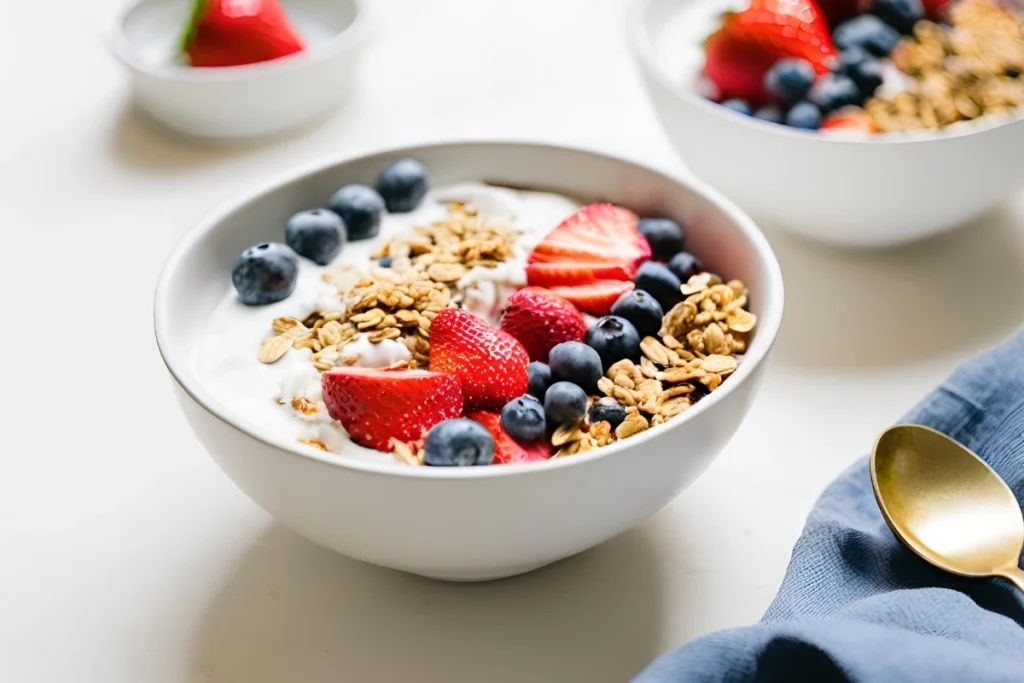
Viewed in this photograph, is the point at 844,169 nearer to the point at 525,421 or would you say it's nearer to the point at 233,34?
the point at 525,421

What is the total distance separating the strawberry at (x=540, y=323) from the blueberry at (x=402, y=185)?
0.19 meters

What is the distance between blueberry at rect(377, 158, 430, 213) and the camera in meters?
0.94

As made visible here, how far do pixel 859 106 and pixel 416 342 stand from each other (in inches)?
22.2

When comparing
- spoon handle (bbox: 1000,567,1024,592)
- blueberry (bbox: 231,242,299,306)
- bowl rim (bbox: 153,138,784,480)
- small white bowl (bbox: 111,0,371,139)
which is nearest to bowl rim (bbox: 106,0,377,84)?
small white bowl (bbox: 111,0,371,139)

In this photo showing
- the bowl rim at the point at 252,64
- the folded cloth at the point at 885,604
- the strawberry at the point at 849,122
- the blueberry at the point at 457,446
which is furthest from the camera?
the bowl rim at the point at 252,64

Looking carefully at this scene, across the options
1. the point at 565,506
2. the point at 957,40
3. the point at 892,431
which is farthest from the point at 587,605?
the point at 957,40

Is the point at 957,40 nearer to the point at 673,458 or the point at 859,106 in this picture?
the point at 859,106

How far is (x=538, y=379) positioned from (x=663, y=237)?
0.64 ft

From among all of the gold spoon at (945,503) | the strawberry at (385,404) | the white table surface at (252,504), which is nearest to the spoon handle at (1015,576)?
the gold spoon at (945,503)

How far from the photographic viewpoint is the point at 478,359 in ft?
2.45

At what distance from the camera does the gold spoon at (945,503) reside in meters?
0.70

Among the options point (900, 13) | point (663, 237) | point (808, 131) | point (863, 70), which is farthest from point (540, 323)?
point (900, 13)

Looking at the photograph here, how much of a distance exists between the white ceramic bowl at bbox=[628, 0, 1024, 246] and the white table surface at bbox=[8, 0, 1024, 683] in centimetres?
7

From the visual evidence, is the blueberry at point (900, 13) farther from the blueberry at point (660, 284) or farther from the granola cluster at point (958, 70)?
the blueberry at point (660, 284)
